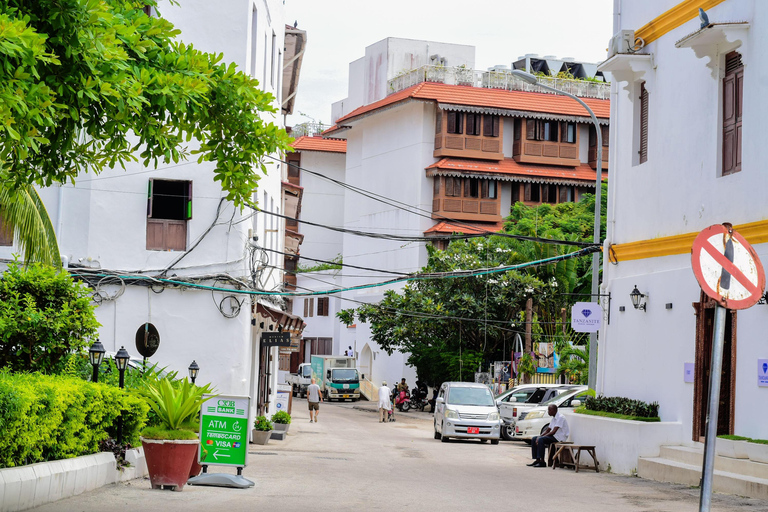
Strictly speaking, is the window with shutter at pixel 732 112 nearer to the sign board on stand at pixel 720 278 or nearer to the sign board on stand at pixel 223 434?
the sign board on stand at pixel 223 434

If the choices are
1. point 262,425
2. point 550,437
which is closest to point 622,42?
point 550,437

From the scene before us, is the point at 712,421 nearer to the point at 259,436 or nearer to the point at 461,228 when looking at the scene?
the point at 259,436

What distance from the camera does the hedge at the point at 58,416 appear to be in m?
10.9

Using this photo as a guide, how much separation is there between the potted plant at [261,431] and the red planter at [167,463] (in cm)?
1274

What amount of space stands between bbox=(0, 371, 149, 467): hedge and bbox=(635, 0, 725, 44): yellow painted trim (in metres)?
12.1

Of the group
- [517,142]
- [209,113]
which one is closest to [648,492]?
[209,113]

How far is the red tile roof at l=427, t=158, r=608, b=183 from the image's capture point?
59875mm

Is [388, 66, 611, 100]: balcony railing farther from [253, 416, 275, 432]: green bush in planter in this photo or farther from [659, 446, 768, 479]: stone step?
[659, 446, 768, 479]: stone step

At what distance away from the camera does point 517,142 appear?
62406 mm

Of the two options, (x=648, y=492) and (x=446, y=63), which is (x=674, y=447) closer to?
(x=648, y=492)

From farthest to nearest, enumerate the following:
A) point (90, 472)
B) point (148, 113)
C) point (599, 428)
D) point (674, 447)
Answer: point (599, 428)
point (674, 447)
point (90, 472)
point (148, 113)

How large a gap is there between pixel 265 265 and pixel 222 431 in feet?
39.3

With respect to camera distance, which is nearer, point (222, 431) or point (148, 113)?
point (148, 113)

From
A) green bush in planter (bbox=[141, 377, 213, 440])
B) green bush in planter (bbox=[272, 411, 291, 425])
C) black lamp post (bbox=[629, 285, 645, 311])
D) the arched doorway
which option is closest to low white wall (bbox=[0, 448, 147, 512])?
green bush in planter (bbox=[141, 377, 213, 440])
